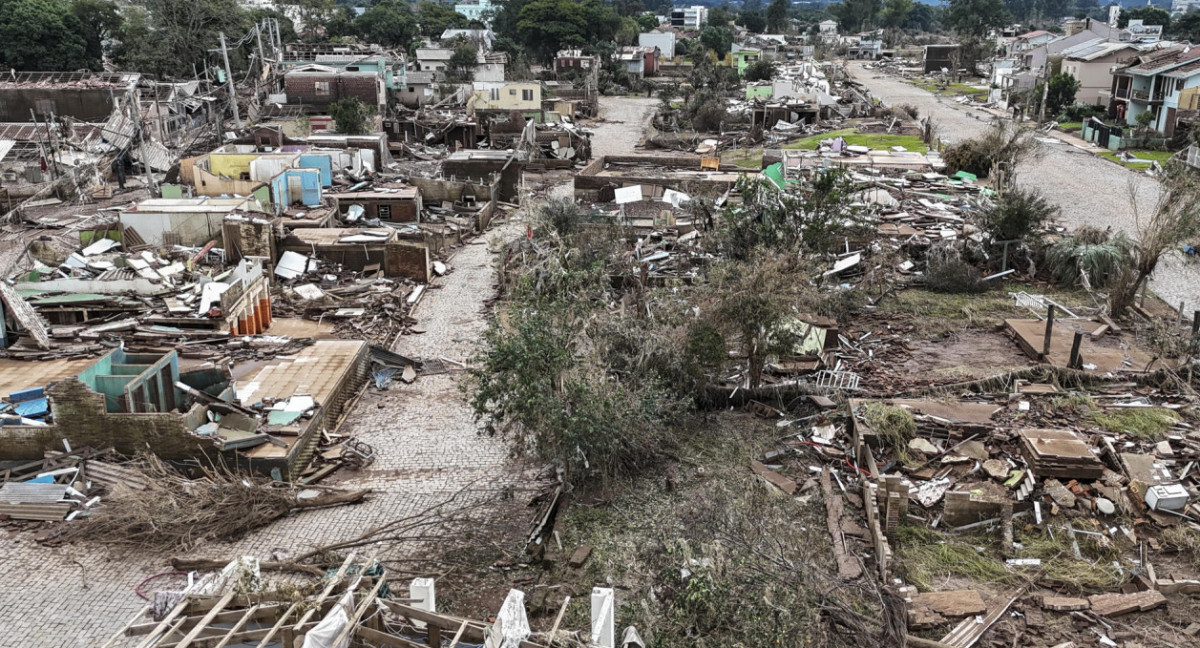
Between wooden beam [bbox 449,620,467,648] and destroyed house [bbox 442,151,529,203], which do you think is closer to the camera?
wooden beam [bbox 449,620,467,648]

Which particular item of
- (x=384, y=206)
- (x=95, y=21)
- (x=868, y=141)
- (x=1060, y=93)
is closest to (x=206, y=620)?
(x=384, y=206)

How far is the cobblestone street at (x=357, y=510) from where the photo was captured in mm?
9570

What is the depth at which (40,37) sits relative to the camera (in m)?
54.1

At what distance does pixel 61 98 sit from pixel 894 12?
350 feet

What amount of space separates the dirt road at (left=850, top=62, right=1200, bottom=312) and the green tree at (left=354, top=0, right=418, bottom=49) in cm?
5062

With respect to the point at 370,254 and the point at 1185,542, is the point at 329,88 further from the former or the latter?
the point at 1185,542

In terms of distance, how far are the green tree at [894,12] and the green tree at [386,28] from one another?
70.0m

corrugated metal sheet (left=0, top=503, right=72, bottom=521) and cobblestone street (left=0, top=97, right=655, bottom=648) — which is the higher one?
corrugated metal sheet (left=0, top=503, right=72, bottom=521)

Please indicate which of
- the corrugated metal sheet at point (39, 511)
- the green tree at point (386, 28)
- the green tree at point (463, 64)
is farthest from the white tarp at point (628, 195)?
the green tree at point (386, 28)

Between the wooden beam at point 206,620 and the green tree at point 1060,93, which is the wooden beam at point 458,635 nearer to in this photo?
the wooden beam at point 206,620

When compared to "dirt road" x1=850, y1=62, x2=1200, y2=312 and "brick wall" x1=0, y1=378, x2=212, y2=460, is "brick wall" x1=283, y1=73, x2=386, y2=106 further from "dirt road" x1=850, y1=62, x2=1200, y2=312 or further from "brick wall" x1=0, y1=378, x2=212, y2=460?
"brick wall" x1=0, y1=378, x2=212, y2=460

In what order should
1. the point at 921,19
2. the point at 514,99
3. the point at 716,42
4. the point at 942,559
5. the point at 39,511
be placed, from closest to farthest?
the point at 942,559 < the point at 39,511 < the point at 514,99 < the point at 716,42 < the point at 921,19

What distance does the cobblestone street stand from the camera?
31.4ft

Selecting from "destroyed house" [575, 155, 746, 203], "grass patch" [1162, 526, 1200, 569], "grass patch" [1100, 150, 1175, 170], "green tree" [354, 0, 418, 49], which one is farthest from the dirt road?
"green tree" [354, 0, 418, 49]
